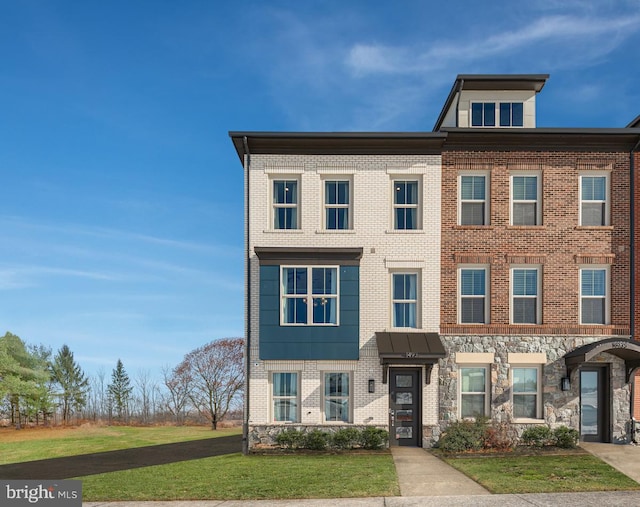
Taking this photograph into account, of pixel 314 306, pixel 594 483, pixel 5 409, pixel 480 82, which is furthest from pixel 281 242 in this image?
pixel 5 409

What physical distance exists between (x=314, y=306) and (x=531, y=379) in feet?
24.2

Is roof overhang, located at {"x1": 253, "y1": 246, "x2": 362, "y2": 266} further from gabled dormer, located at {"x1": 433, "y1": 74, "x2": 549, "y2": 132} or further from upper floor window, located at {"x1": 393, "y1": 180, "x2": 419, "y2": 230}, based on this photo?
gabled dormer, located at {"x1": 433, "y1": 74, "x2": 549, "y2": 132}

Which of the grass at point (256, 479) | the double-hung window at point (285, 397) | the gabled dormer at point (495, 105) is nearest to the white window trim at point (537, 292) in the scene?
the gabled dormer at point (495, 105)

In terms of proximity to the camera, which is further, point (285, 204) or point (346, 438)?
point (285, 204)

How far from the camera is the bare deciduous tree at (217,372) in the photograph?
102 feet

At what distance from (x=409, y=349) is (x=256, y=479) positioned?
6161 millimetres

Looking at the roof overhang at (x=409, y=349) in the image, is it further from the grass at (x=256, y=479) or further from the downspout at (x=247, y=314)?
the downspout at (x=247, y=314)

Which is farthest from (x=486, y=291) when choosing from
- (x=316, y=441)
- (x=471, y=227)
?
(x=316, y=441)

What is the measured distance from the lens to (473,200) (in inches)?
766

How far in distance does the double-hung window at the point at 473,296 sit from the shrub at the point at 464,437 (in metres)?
3.18

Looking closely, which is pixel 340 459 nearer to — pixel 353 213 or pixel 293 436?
pixel 293 436

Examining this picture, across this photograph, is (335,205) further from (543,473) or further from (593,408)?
(593,408)

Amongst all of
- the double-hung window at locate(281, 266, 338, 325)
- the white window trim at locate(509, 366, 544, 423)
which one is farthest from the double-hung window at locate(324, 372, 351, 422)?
the white window trim at locate(509, 366, 544, 423)

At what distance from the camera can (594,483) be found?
1379 centimetres
